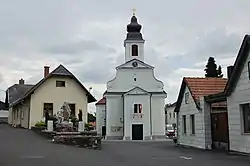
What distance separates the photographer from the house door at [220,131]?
2250 cm

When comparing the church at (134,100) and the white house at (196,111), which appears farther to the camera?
the church at (134,100)

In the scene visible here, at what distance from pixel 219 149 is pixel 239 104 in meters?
4.26

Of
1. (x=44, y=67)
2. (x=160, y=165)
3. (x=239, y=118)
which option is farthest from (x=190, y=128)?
(x=44, y=67)

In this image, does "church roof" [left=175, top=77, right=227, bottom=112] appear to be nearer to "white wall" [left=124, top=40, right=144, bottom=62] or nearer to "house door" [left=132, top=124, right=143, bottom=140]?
"house door" [left=132, top=124, right=143, bottom=140]

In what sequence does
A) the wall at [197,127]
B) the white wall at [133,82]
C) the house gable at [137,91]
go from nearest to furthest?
1. the wall at [197,127]
2. the house gable at [137,91]
3. the white wall at [133,82]

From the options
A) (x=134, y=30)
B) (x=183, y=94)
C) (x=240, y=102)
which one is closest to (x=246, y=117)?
(x=240, y=102)

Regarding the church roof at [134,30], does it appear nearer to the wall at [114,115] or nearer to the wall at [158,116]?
the wall at [114,115]

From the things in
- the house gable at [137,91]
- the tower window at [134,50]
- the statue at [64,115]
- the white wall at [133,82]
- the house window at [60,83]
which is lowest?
the statue at [64,115]

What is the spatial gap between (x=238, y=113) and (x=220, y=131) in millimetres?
3416

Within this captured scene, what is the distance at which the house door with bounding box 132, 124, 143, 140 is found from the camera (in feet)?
182

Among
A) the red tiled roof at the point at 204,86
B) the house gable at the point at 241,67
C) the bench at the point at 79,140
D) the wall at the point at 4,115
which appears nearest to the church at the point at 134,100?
the wall at the point at 4,115

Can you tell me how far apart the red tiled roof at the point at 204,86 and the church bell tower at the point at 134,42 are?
3397 cm

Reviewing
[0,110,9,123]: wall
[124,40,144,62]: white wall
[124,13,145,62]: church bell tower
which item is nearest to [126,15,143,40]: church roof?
[124,13,145,62]: church bell tower

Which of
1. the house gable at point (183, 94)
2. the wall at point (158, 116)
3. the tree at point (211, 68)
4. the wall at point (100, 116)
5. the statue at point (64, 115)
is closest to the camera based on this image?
the house gable at point (183, 94)
